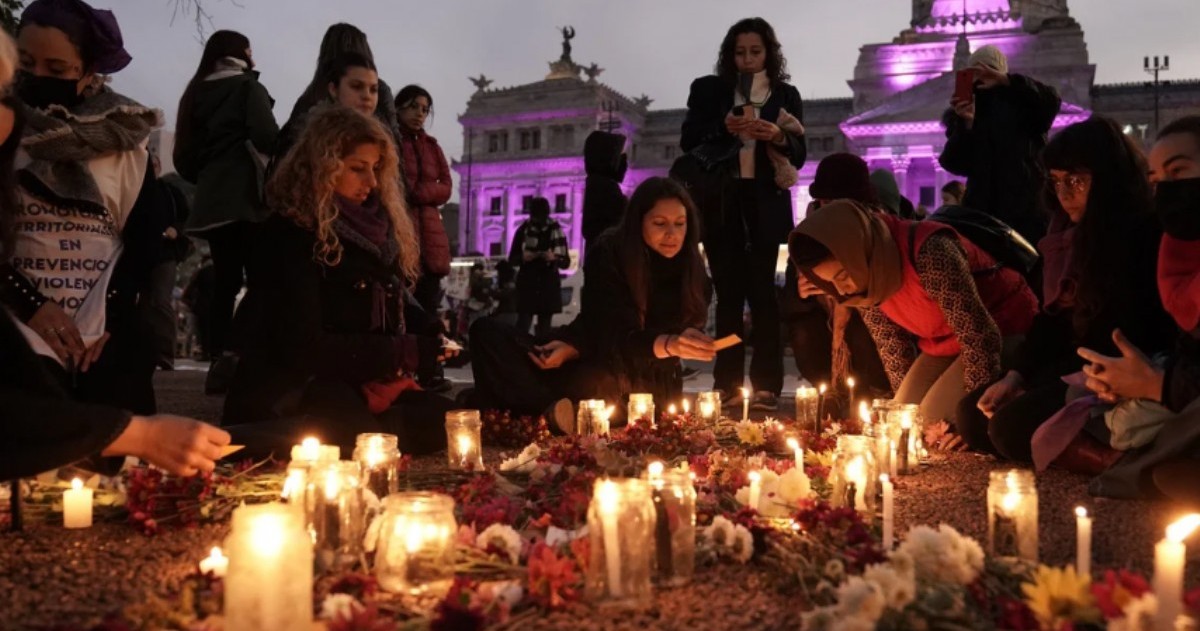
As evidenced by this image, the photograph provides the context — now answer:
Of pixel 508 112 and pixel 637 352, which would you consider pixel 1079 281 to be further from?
pixel 508 112

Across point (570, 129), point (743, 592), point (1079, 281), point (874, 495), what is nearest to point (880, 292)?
point (1079, 281)

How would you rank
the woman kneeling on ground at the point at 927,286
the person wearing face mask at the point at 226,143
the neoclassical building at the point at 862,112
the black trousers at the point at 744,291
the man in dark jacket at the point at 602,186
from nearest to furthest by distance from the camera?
1. the woman kneeling on ground at the point at 927,286
2. the person wearing face mask at the point at 226,143
3. the black trousers at the point at 744,291
4. the man in dark jacket at the point at 602,186
5. the neoclassical building at the point at 862,112

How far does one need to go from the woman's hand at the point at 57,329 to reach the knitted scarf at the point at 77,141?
506mm

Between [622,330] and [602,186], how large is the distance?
2.23 metres

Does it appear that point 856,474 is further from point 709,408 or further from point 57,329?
point 57,329

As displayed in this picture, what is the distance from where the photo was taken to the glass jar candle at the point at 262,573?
1.79 m

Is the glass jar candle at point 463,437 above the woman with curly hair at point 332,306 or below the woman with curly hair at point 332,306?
below

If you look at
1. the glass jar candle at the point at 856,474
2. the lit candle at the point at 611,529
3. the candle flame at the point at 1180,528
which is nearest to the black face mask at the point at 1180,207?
the glass jar candle at the point at 856,474

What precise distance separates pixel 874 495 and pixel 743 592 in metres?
0.98

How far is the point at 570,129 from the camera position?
188ft

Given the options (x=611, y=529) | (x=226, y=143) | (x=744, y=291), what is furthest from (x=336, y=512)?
(x=744, y=291)

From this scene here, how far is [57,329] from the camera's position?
3.67m

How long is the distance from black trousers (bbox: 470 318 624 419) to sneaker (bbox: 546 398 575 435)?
0.47 ft

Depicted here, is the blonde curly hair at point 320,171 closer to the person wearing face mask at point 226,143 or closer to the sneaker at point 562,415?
the person wearing face mask at point 226,143
